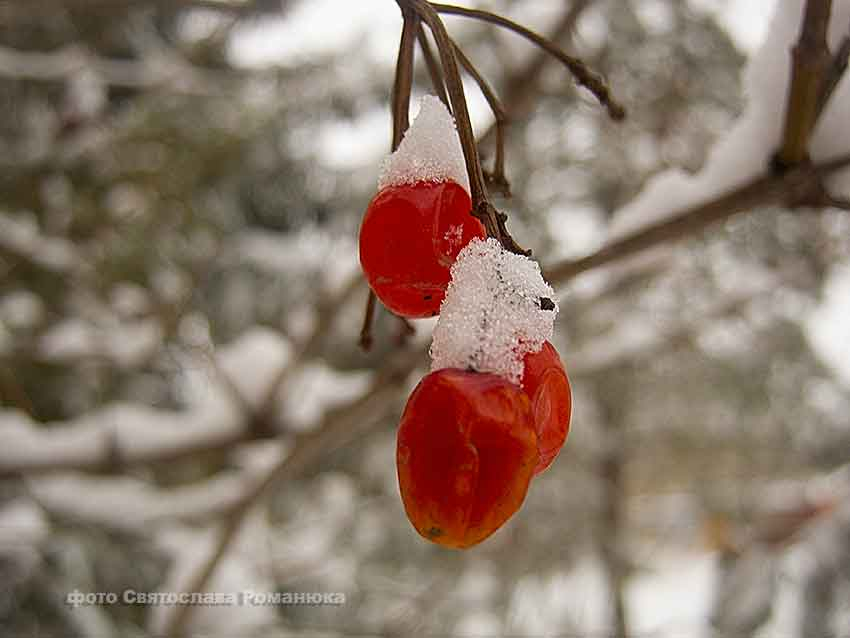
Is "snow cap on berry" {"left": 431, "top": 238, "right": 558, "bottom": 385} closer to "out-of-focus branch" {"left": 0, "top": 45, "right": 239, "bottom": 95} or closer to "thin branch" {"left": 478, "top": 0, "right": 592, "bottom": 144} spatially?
"thin branch" {"left": 478, "top": 0, "right": 592, "bottom": 144}

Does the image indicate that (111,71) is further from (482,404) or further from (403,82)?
(482,404)

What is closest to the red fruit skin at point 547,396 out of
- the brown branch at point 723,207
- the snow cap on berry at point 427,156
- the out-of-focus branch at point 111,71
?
the snow cap on berry at point 427,156

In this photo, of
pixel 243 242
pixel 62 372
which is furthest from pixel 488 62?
pixel 62 372

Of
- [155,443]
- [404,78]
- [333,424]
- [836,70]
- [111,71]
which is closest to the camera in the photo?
[404,78]

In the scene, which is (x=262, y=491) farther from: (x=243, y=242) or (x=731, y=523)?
(x=731, y=523)

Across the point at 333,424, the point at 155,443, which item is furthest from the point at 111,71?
the point at 333,424

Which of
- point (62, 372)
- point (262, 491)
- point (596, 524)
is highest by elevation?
point (262, 491)
